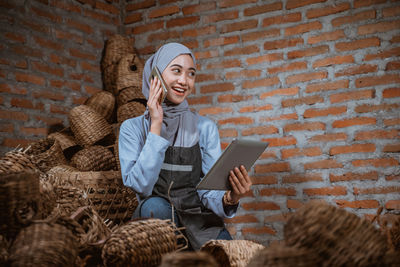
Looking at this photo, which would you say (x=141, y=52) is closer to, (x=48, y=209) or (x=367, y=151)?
(x=367, y=151)

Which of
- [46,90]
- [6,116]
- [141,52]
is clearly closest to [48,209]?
[6,116]

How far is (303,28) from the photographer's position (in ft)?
9.29

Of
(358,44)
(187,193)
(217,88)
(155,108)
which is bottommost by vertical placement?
(187,193)

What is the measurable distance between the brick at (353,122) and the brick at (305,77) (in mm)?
335

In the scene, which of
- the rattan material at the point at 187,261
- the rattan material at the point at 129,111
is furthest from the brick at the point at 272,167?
the rattan material at the point at 187,261

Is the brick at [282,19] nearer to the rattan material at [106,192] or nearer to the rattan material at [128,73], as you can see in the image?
the rattan material at [128,73]

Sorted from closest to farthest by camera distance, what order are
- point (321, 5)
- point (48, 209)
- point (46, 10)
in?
point (48, 209) < point (321, 5) < point (46, 10)

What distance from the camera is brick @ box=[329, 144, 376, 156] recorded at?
2607 mm

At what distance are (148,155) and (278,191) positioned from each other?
1.34m

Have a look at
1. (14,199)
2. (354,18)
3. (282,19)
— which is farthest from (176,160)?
(354,18)

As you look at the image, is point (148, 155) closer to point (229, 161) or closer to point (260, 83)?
point (229, 161)

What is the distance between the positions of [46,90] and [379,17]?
7.94 feet

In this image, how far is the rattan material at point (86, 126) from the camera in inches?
111

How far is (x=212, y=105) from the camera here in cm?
306
